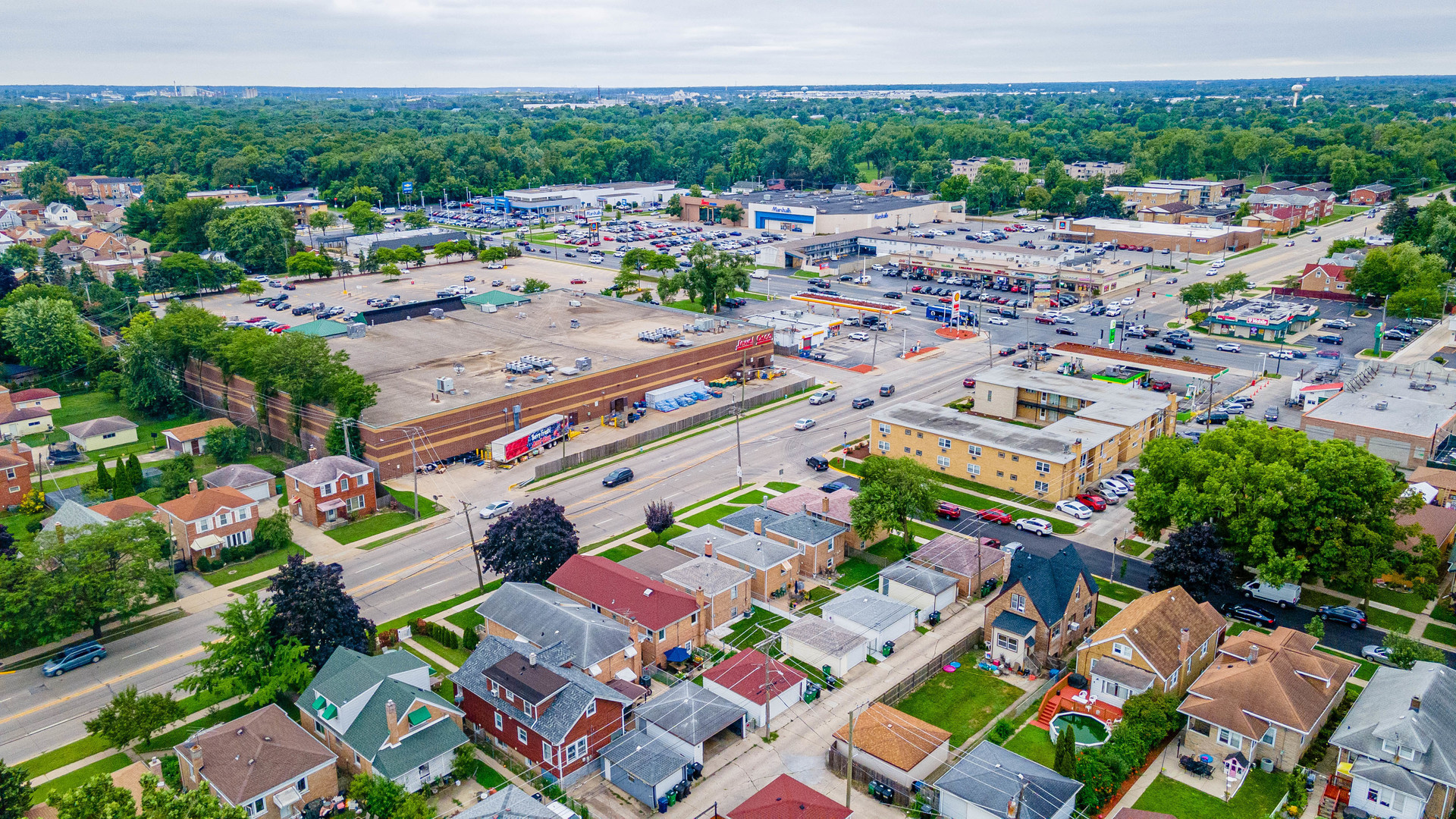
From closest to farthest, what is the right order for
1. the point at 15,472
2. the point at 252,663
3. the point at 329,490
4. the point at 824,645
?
the point at 252,663 → the point at 824,645 → the point at 329,490 → the point at 15,472

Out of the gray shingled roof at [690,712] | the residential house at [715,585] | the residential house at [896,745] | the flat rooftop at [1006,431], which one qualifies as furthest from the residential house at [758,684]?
the flat rooftop at [1006,431]

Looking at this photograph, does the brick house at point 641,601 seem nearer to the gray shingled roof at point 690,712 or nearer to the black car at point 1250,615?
the gray shingled roof at point 690,712

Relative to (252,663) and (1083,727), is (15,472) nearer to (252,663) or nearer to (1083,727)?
(252,663)

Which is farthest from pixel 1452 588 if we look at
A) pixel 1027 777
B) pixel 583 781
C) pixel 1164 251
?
pixel 1164 251

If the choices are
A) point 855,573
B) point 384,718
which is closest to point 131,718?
point 384,718

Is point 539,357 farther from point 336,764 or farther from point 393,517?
point 336,764
